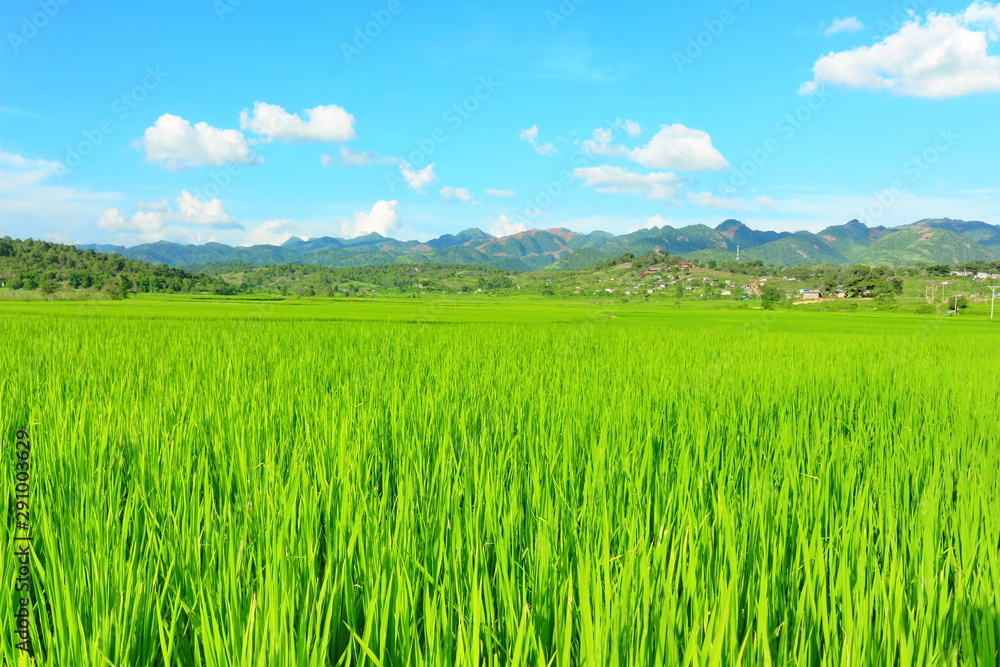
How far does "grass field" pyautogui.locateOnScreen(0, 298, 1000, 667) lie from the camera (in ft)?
3.59

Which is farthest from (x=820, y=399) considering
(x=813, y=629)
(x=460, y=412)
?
(x=813, y=629)

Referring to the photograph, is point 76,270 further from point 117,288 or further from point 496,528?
point 496,528

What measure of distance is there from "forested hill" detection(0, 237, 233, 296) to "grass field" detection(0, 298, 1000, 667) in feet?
240

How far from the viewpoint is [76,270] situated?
226 feet

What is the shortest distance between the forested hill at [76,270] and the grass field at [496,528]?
2876 inches

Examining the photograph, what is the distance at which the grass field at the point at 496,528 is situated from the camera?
1.09m

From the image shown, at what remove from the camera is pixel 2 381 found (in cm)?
414

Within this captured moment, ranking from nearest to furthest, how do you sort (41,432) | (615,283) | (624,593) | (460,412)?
(624,593)
(41,432)
(460,412)
(615,283)

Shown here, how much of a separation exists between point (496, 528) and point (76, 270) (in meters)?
89.4

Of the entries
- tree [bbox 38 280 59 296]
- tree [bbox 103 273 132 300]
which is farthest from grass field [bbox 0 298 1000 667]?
tree [bbox 38 280 59 296]

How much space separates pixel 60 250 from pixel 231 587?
100406 millimetres

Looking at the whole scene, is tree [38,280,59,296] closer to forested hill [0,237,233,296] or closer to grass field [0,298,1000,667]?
forested hill [0,237,233,296]

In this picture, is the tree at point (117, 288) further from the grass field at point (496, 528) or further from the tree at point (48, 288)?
the grass field at point (496, 528)

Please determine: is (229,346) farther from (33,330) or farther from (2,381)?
(33,330)
